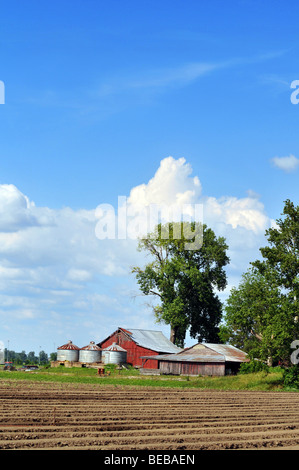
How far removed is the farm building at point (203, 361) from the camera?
231 ft

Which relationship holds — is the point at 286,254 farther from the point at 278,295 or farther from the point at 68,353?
the point at 68,353

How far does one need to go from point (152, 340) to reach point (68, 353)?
12560mm

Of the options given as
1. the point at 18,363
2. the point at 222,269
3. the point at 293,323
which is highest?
the point at 222,269

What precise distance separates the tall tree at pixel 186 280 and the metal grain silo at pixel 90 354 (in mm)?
10926

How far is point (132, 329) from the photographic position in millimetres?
90000

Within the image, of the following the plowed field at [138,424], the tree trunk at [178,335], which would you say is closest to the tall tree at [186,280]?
the tree trunk at [178,335]

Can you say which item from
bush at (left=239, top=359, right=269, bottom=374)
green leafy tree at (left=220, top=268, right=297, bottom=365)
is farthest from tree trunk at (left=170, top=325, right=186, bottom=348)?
green leafy tree at (left=220, top=268, right=297, bottom=365)

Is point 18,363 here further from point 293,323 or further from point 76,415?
point 76,415

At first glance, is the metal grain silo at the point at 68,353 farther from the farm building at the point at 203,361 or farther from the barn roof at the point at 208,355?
the farm building at the point at 203,361

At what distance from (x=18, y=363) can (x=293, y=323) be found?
10644 centimetres

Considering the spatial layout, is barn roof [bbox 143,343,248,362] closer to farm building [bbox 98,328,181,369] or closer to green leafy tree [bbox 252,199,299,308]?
farm building [bbox 98,328,181,369]

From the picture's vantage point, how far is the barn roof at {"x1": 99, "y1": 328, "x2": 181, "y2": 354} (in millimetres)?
83925
